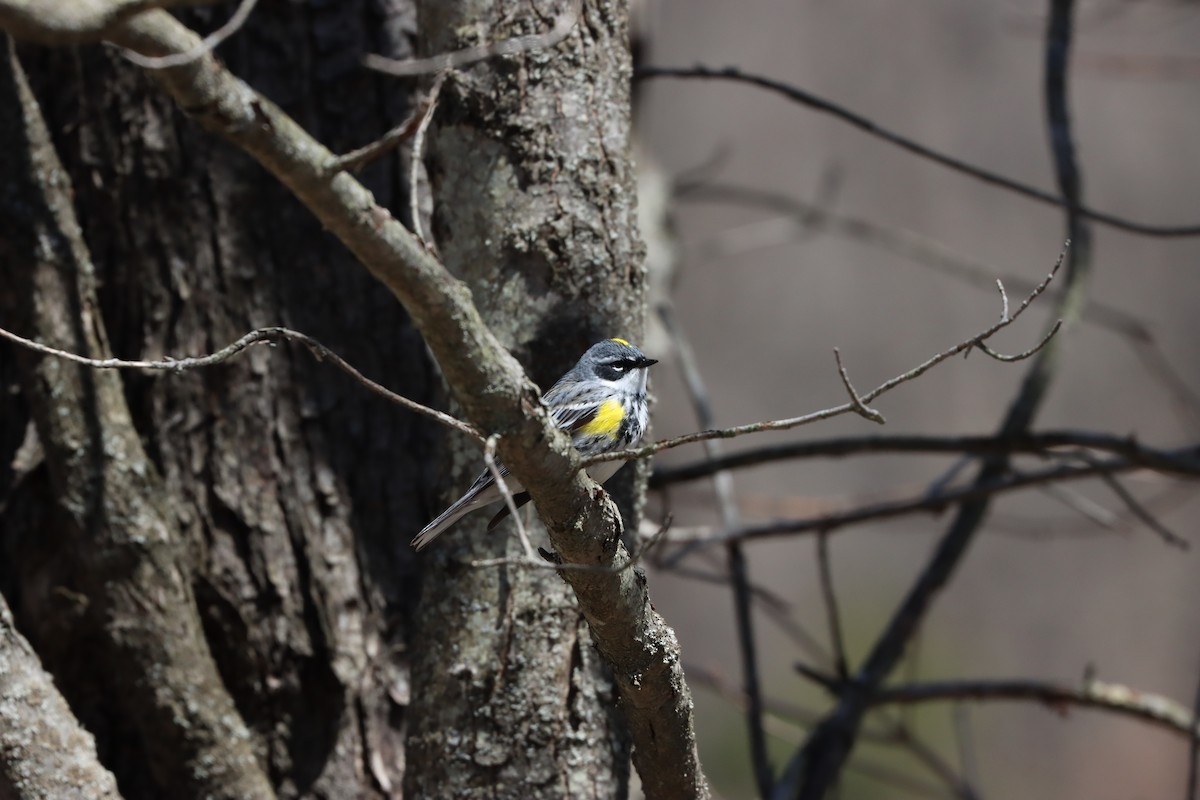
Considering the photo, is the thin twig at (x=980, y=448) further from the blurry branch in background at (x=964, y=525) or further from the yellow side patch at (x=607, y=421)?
the yellow side patch at (x=607, y=421)

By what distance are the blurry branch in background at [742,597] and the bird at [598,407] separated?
48cm

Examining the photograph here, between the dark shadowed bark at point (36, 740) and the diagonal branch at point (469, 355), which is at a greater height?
the diagonal branch at point (469, 355)

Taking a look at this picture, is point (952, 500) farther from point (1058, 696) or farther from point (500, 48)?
point (500, 48)

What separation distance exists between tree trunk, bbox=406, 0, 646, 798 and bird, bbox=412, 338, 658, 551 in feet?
0.27

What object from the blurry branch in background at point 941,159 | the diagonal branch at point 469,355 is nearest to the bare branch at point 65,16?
the diagonal branch at point 469,355

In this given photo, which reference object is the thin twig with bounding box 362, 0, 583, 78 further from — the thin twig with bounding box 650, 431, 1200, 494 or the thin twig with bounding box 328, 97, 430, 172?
the thin twig with bounding box 650, 431, 1200, 494

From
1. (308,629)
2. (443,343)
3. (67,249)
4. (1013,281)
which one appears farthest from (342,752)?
(1013,281)

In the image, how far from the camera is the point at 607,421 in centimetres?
358

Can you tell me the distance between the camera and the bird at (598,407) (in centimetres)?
298

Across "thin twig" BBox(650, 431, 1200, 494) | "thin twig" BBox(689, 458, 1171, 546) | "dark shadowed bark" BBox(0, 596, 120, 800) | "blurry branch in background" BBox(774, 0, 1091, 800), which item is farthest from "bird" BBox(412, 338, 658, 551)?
"blurry branch in background" BBox(774, 0, 1091, 800)

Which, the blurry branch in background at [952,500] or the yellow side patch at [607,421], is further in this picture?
the blurry branch in background at [952,500]

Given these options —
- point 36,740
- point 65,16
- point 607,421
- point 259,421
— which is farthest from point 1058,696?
point 65,16

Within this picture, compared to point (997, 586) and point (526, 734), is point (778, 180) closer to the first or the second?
point (997, 586)

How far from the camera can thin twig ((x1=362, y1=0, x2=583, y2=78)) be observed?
2627 millimetres
